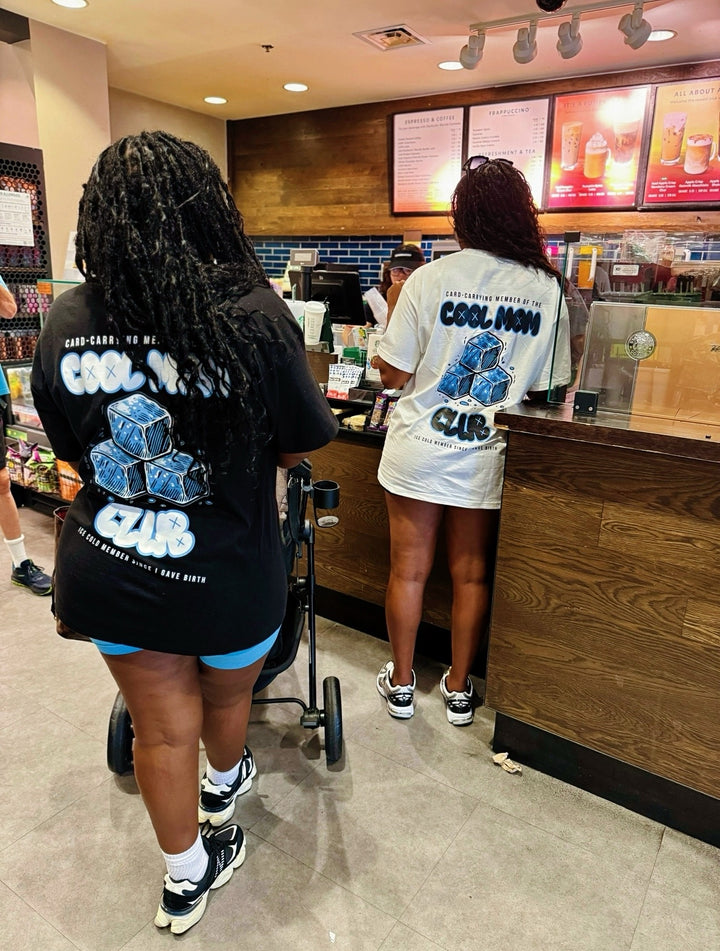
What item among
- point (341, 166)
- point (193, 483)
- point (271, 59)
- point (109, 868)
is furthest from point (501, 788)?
point (341, 166)

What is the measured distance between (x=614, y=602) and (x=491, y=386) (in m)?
0.66

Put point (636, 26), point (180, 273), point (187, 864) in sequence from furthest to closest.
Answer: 1. point (636, 26)
2. point (187, 864)
3. point (180, 273)

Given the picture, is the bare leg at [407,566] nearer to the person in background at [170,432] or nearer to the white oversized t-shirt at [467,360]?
the white oversized t-shirt at [467,360]

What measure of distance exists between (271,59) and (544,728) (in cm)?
406

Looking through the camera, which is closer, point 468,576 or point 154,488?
point 154,488

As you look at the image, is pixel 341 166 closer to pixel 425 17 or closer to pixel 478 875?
pixel 425 17

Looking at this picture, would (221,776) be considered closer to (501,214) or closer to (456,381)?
(456,381)

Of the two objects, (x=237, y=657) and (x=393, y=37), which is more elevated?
(x=393, y=37)

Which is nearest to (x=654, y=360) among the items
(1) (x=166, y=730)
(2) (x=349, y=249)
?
(1) (x=166, y=730)

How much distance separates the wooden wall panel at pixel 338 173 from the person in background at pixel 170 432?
3.80 m

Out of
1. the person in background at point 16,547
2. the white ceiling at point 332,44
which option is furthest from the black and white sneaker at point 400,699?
the white ceiling at point 332,44

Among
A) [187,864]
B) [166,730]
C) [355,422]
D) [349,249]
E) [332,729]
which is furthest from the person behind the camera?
[349,249]

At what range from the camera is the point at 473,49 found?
11.1ft

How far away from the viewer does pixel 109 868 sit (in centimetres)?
152
